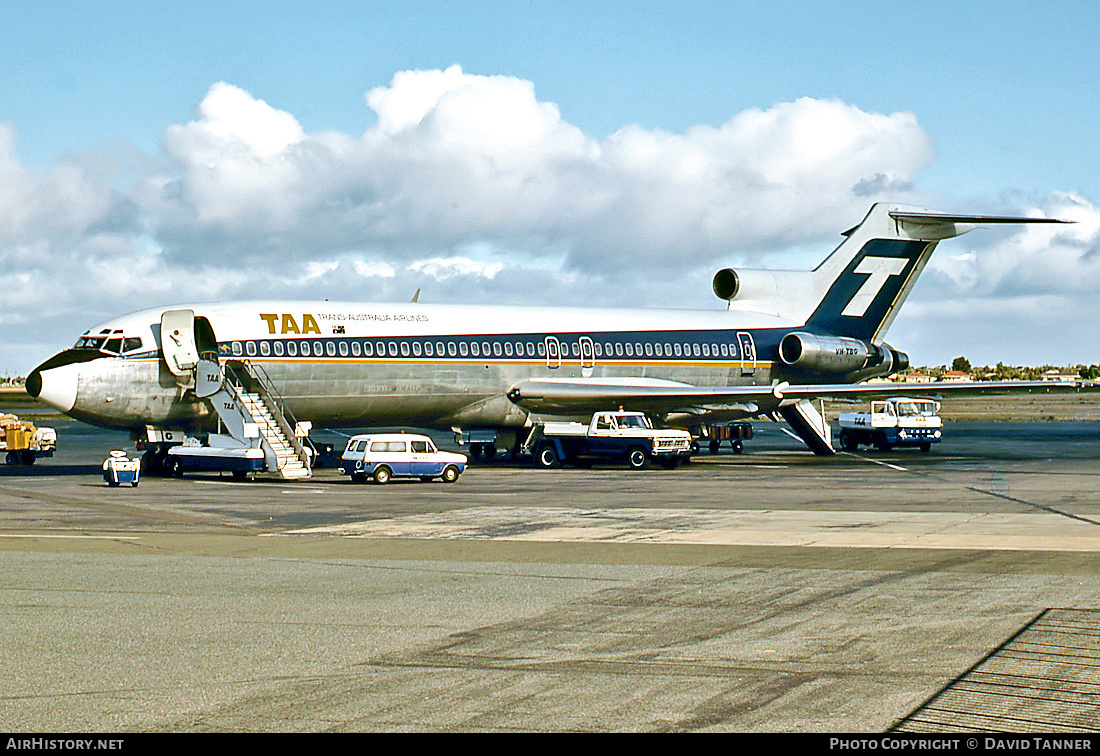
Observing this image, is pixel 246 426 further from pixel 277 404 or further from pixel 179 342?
pixel 179 342

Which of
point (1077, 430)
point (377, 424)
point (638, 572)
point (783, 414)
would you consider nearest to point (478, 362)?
point (377, 424)

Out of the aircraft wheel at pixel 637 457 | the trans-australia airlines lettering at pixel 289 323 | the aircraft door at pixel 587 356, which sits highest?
the trans-australia airlines lettering at pixel 289 323

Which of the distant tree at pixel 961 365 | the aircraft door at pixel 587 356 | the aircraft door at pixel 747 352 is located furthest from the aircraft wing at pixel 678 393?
the distant tree at pixel 961 365

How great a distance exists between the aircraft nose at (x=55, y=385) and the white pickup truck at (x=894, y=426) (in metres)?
31.6

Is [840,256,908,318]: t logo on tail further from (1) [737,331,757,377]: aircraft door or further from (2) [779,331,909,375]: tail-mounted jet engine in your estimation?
(1) [737,331,757,377]: aircraft door

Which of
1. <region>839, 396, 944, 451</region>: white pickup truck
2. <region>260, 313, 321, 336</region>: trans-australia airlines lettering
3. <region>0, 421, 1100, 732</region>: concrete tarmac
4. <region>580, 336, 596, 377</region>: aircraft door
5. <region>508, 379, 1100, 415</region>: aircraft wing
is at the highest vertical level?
<region>260, 313, 321, 336</region>: trans-australia airlines lettering

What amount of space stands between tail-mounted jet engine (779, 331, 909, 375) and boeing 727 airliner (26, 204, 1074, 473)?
0.25 ft

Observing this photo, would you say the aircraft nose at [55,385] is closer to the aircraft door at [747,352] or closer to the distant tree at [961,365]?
the aircraft door at [747,352]

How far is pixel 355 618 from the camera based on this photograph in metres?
11.2

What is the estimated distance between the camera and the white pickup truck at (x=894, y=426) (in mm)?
47594

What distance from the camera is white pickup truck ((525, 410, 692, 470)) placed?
36.7 metres

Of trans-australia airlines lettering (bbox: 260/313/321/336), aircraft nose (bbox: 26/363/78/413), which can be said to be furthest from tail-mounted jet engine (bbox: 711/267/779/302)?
aircraft nose (bbox: 26/363/78/413)
